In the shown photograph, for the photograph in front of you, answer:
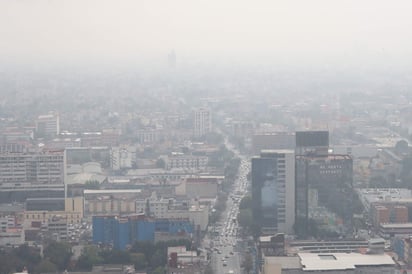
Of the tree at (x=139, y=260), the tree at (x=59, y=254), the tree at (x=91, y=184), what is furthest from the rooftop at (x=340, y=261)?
the tree at (x=91, y=184)

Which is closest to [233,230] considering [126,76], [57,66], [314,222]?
[314,222]

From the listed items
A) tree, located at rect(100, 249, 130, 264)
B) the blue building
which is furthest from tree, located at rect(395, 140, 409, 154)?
tree, located at rect(100, 249, 130, 264)

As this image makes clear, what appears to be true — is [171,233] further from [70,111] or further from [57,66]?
[70,111]

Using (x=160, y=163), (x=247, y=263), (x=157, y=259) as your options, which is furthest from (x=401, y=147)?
(x=157, y=259)

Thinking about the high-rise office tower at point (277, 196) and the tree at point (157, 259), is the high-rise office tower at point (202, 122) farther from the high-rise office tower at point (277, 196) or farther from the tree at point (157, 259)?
the tree at point (157, 259)

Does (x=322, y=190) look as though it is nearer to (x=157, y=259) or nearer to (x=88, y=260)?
(x=157, y=259)
